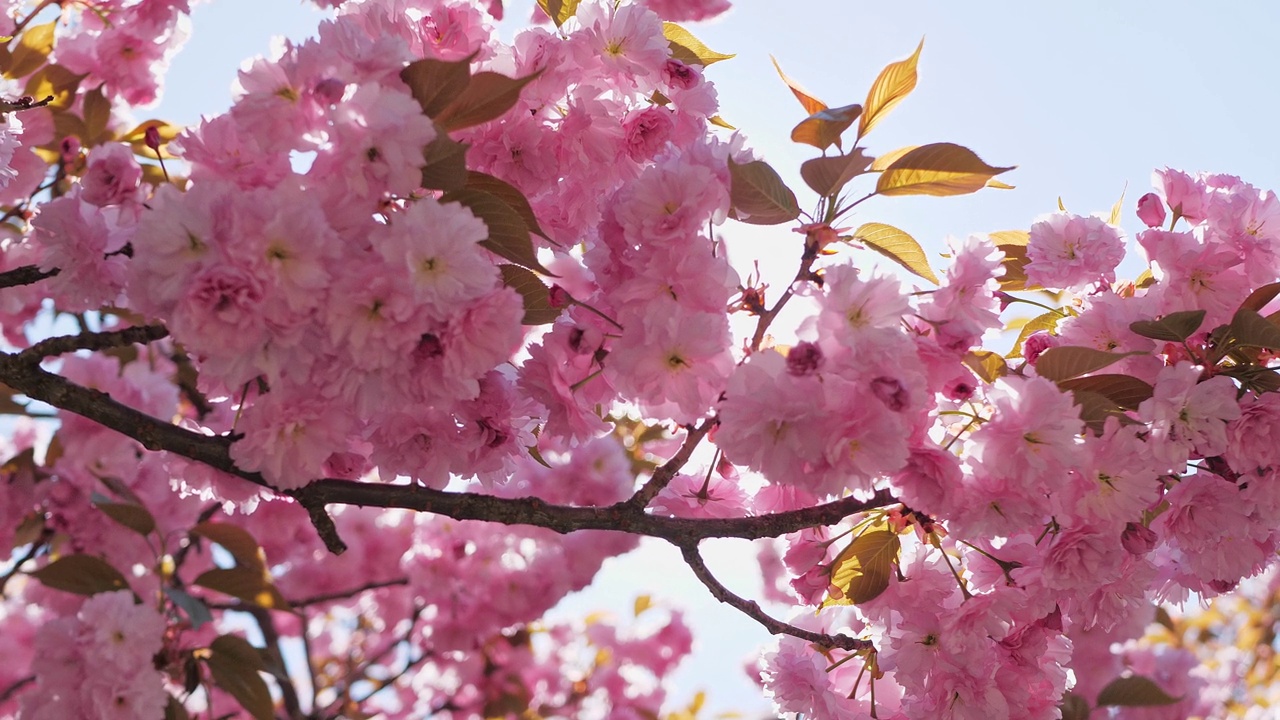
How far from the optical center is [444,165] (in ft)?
3.59

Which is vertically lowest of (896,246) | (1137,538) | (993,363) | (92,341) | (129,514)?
(1137,538)

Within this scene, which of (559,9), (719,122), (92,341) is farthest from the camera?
(719,122)

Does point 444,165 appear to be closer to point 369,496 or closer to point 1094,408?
point 369,496

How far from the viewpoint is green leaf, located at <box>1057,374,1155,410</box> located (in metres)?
1.23

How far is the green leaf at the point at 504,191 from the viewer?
1.22 m

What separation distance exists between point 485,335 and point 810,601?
69cm

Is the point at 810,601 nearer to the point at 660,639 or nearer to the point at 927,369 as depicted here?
the point at 927,369

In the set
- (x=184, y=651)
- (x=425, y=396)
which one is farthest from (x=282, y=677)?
(x=425, y=396)

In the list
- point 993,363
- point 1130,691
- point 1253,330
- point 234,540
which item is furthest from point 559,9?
point 1130,691

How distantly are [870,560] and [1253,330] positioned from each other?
579mm

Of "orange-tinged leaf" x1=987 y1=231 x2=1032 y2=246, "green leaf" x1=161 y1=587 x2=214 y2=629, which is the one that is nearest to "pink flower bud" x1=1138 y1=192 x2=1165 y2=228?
"orange-tinged leaf" x1=987 y1=231 x2=1032 y2=246

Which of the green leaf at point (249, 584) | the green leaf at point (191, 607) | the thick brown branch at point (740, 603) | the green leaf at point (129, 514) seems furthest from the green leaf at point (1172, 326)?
the green leaf at point (129, 514)

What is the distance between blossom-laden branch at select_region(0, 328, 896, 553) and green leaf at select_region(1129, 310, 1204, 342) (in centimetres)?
47

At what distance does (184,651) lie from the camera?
203 cm
